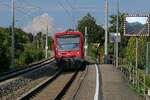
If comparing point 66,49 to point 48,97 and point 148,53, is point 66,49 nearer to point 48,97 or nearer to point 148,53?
point 48,97

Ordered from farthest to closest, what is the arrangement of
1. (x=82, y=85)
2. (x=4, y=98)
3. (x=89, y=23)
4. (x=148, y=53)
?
1. (x=89, y=23)
2. (x=82, y=85)
3. (x=4, y=98)
4. (x=148, y=53)

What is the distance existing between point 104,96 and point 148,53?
3.95m

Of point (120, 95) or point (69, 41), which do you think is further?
point (69, 41)

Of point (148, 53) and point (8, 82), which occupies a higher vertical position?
point (148, 53)

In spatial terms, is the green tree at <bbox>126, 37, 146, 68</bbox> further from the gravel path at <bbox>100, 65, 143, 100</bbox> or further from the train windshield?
the train windshield

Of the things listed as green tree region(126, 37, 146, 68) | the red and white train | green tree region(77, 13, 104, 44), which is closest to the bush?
green tree region(126, 37, 146, 68)

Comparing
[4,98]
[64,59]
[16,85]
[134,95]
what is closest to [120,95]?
[134,95]

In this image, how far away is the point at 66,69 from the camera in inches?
1743

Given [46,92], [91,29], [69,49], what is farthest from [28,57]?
[46,92]

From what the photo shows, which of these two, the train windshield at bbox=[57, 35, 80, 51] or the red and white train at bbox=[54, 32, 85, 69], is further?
the train windshield at bbox=[57, 35, 80, 51]

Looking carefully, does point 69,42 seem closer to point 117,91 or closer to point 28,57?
point 117,91

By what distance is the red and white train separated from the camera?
138ft

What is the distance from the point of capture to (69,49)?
42344mm

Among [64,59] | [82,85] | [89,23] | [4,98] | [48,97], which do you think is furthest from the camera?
[89,23]
